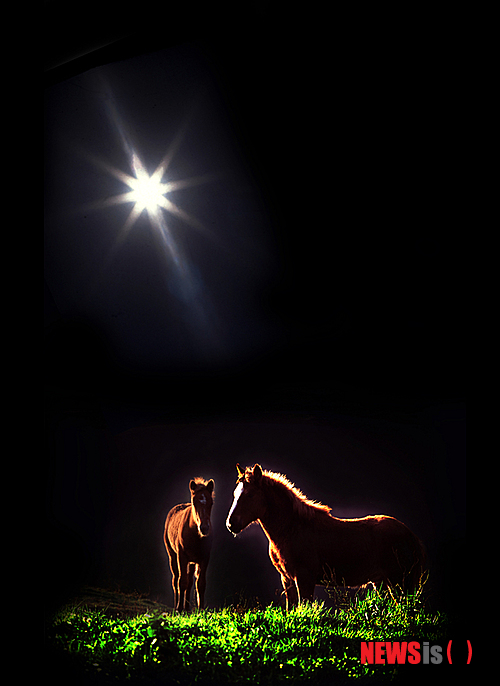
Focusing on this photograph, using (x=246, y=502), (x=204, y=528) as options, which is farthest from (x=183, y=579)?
(x=246, y=502)

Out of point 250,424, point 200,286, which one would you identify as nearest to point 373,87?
point 200,286

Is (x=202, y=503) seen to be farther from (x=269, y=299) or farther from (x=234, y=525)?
(x=269, y=299)

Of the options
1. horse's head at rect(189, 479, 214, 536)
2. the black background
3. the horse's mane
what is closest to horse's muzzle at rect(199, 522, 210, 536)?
horse's head at rect(189, 479, 214, 536)

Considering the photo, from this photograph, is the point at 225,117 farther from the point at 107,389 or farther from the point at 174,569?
the point at 174,569

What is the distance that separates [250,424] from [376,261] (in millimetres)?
1612

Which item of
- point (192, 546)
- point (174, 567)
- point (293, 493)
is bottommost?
point (174, 567)

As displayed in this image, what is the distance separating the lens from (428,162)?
363cm

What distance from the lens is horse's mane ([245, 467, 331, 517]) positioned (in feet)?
11.1

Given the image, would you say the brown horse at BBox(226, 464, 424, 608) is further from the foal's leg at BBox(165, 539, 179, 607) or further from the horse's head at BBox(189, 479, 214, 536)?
the foal's leg at BBox(165, 539, 179, 607)

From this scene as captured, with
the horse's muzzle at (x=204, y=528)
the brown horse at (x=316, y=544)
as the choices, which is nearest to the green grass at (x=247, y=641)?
the brown horse at (x=316, y=544)

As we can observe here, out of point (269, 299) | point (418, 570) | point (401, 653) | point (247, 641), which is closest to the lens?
point (247, 641)

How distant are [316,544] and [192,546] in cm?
91

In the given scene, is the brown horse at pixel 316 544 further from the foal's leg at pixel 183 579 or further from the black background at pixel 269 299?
the foal's leg at pixel 183 579

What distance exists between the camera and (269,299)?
3.63 meters
